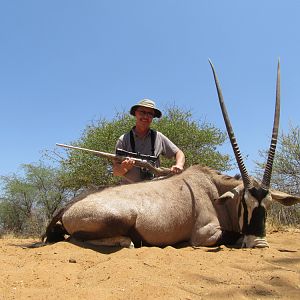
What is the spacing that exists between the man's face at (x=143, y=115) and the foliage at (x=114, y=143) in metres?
8.78

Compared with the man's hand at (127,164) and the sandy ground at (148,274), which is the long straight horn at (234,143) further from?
the man's hand at (127,164)

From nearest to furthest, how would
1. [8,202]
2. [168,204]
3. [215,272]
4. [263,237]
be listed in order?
1. [215,272]
2. [263,237]
3. [168,204]
4. [8,202]

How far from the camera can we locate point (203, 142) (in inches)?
621

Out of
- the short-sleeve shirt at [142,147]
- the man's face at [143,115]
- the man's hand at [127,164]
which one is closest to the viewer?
the man's hand at [127,164]

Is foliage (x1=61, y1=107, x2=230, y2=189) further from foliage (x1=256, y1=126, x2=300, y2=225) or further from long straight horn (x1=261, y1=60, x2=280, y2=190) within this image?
long straight horn (x1=261, y1=60, x2=280, y2=190)

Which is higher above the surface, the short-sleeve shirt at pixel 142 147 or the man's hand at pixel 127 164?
the short-sleeve shirt at pixel 142 147

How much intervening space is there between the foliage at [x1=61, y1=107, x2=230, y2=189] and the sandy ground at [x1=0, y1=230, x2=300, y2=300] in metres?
10.9

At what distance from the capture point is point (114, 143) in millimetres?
15180

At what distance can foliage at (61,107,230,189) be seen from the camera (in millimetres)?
15023

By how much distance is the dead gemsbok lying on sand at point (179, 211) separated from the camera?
445cm

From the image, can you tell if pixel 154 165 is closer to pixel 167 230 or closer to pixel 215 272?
pixel 167 230

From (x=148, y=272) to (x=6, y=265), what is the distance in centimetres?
116

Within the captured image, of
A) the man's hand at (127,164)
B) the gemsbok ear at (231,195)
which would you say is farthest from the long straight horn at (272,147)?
the man's hand at (127,164)

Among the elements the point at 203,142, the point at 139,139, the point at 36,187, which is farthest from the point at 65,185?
the point at 139,139
